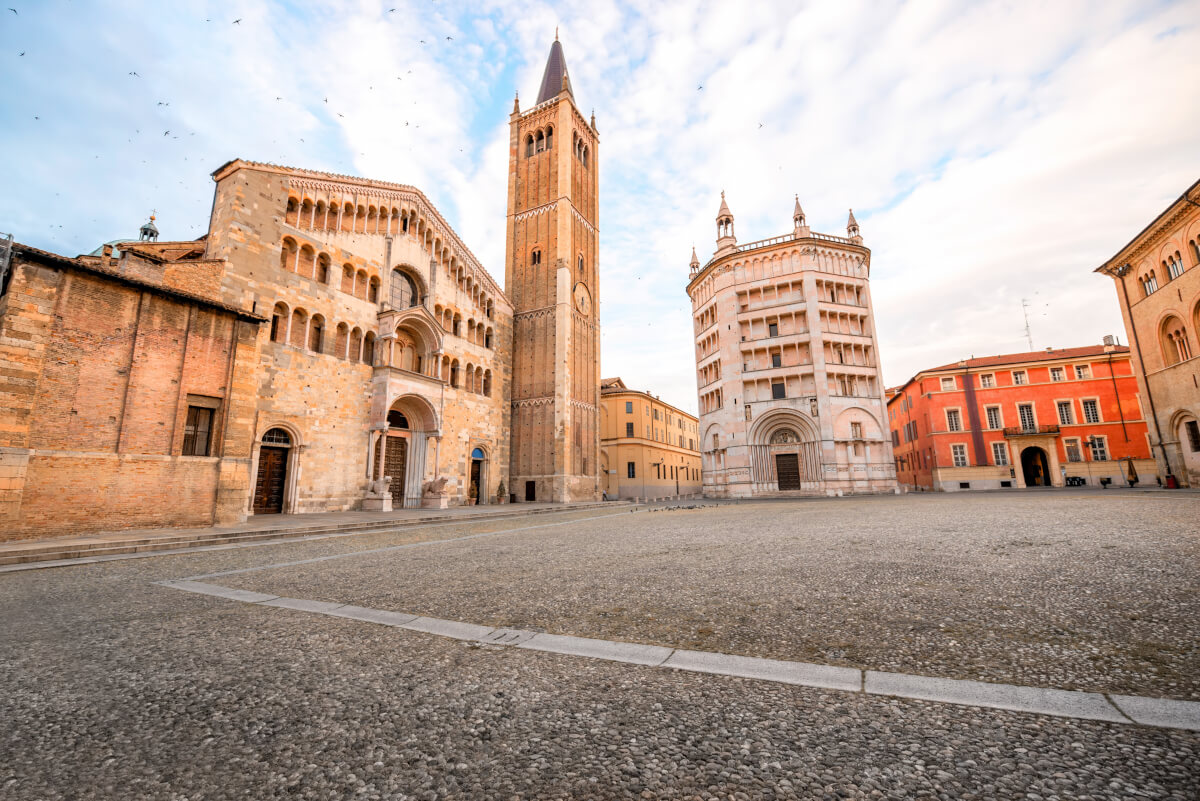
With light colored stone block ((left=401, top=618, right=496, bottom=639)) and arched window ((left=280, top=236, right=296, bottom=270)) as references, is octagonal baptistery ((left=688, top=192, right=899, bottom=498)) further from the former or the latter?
light colored stone block ((left=401, top=618, right=496, bottom=639))

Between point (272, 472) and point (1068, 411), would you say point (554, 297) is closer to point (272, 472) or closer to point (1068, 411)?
point (272, 472)

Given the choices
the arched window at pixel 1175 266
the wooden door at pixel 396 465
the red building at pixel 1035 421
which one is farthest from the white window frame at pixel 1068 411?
the wooden door at pixel 396 465

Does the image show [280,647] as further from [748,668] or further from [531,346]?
[531,346]

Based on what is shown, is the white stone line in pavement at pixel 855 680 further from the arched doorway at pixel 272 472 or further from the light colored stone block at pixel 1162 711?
the arched doorway at pixel 272 472

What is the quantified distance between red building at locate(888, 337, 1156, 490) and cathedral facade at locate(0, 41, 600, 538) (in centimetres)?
2957

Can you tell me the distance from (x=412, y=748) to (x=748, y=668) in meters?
1.96

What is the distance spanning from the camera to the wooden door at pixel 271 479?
18.4m

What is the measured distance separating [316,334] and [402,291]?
18.1 ft

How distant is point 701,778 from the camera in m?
1.90

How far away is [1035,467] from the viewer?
3966 centimetres

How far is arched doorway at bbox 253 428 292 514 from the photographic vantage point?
60.3 ft

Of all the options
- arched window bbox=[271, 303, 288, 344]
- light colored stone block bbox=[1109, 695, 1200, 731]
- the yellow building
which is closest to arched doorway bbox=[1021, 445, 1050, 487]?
the yellow building

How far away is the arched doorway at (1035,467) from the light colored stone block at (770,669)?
48.1 metres

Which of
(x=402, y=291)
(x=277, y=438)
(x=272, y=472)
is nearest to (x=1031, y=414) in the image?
(x=402, y=291)
